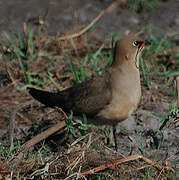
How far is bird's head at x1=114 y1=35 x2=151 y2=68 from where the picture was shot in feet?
12.5

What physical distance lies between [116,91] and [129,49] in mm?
375

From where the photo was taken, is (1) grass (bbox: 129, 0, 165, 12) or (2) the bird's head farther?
(1) grass (bbox: 129, 0, 165, 12)

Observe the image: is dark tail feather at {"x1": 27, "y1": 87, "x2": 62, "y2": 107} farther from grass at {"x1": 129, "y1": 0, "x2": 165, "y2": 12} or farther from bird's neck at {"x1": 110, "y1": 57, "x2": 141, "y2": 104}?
grass at {"x1": 129, "y1": 0, "x2": 165, "y2": 12}

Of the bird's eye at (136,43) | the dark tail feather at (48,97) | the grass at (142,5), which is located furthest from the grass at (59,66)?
the grass at (142,5)

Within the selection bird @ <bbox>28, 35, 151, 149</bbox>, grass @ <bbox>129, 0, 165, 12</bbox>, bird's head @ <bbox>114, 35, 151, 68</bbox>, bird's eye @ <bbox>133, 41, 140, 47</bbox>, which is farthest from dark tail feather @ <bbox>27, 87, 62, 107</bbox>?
grass @ <bbox>129, 0, 165, 12</bbox>

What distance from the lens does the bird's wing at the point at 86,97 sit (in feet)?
12.6

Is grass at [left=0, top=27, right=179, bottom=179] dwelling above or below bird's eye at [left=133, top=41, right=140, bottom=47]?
below

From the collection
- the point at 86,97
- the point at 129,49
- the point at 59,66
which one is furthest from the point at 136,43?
the point at 59,66

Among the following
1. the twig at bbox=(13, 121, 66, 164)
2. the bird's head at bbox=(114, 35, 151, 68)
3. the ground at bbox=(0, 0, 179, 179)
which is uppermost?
the bird's head at bbox=(114, 35, 151, 68)

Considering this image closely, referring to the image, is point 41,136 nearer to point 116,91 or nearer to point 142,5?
point 116,91

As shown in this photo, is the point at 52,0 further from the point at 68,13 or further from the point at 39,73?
the point at 39,73

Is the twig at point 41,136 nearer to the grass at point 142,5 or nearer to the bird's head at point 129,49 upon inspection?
the bird's head at point 129,49

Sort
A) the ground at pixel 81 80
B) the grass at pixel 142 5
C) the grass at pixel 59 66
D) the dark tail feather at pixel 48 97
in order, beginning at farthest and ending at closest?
the grass at pixel 142 5 → the grass at pixel 59 66 → the dark tail feather at pixel 48 97 → the ground at pixel 81 80

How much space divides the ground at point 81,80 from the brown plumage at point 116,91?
0.17 metres
